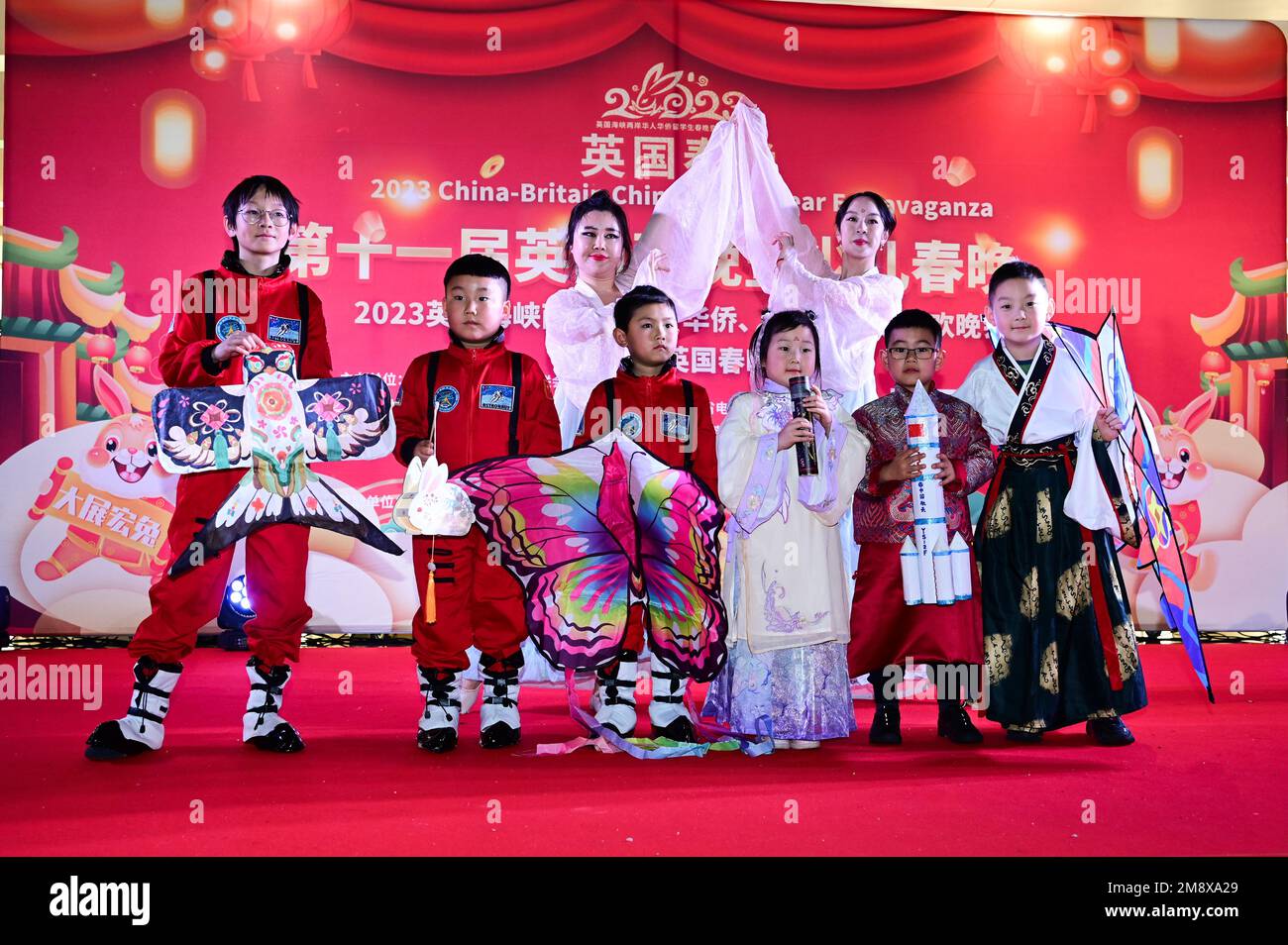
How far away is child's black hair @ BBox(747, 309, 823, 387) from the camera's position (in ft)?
10.2

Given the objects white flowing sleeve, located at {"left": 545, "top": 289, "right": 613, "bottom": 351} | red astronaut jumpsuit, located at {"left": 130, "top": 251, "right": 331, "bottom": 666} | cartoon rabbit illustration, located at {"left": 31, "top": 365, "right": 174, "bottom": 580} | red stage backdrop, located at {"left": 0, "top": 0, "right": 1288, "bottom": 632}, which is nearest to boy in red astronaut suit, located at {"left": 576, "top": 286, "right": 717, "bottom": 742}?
white flowing sleeve, located at {"left": 545, "top": 289, "right": 613, "bottom": 351}

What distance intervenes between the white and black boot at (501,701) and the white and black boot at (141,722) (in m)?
0.77

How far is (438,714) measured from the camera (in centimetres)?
297

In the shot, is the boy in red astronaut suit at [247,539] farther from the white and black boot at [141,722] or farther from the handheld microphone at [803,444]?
the handheld microphone at [803,444]

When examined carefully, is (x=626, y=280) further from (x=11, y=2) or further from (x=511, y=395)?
(x=11, y=2)

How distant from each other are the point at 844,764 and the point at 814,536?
1.87 feet

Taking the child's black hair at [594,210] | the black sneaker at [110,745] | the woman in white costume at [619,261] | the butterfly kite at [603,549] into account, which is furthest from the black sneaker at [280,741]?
the child's black hair at [594,210]

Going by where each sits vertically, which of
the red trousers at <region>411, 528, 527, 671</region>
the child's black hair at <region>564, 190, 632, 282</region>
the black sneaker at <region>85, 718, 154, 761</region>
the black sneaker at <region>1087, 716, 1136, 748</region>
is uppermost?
the child's black hair at <region>564, 190, 632, 282</region>

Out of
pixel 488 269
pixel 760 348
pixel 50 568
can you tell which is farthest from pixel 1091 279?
pixel 50 568

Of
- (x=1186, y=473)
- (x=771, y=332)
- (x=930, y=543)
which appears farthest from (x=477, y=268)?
(x=1186, y=473)

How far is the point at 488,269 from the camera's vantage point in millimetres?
3125

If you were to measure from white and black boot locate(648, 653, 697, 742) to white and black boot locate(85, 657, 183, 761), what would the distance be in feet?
3.90

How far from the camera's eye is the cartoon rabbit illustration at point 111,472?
5.15m

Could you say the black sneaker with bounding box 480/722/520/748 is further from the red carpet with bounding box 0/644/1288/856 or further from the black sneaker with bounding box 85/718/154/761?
the black sneaker with bounding box 85/718/154/761
